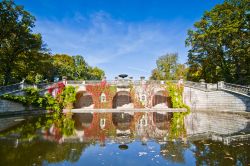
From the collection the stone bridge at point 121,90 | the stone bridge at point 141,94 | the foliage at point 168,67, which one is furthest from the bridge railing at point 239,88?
the foliage at point 168,67

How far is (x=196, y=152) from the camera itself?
6.97m

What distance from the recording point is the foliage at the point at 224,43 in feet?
88.1

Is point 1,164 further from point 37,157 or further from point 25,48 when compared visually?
point 25,48

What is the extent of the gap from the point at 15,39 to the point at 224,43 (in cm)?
2661

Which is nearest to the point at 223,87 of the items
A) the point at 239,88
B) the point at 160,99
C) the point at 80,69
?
the point at 239,88

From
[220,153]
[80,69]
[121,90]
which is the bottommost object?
[220,153]

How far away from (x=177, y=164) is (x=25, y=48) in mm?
25898

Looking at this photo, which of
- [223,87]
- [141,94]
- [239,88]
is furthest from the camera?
[141,94]

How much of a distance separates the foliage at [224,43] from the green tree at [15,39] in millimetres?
21907

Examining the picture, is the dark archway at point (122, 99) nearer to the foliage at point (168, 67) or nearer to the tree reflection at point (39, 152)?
the foliage at point (168, 67)

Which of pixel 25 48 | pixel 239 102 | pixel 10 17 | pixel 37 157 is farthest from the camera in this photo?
pixel 25 48

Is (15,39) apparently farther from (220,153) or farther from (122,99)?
(220,153)

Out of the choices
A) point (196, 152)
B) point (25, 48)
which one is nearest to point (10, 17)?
point (25, 48)

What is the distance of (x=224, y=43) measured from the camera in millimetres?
28922
